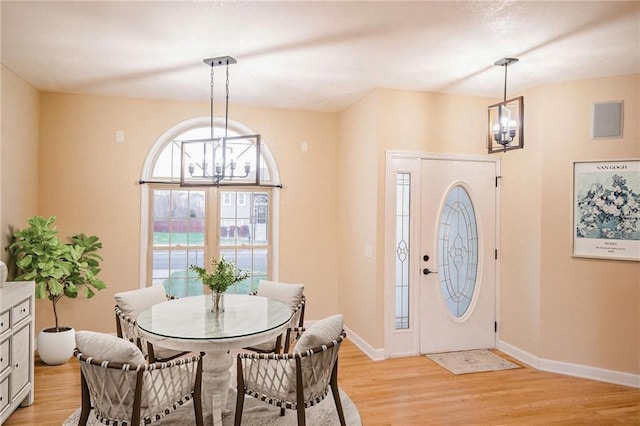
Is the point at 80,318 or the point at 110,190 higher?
the point at 110,190

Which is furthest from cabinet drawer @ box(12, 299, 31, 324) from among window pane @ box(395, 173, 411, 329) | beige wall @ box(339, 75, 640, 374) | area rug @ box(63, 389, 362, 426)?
window pane @ box(395, 173, 411, 329)

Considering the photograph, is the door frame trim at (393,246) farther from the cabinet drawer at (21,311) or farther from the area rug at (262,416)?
the cabinet drawer at (21,311)

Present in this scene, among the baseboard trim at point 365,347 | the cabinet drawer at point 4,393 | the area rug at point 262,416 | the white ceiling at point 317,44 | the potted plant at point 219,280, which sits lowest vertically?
the area rug at point 262,416

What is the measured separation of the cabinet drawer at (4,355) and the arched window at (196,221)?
6.36 ft

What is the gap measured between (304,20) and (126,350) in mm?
2316

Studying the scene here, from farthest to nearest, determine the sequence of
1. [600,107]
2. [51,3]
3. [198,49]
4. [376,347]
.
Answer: [376,347] → [600,107] → [198,49] → [51,3]

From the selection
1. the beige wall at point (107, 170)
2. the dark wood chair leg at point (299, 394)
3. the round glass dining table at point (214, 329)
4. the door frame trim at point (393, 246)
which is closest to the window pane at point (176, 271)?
the beige wall at point (107, 170)

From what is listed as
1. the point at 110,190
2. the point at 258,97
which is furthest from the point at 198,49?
the point at 110,190

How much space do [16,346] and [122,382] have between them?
1426 millimetres

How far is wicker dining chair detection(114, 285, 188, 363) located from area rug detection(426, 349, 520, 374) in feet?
8.49

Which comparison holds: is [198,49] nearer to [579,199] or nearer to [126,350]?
[126,350]

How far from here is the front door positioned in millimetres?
4680

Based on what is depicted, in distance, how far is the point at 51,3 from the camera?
2752 mm

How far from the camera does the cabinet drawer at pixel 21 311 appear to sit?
321 cm
